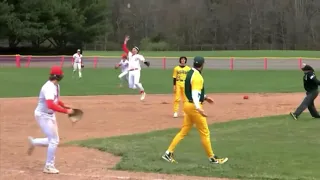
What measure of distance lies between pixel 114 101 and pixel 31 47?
49.3 meters

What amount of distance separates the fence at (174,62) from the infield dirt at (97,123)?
70.2 ft

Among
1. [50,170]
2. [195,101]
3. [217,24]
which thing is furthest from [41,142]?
[217,24]

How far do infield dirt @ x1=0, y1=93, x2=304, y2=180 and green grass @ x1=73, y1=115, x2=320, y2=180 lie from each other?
1.75ft

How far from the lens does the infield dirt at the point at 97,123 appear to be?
9.71 m

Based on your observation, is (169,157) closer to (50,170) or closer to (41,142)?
(50,170)

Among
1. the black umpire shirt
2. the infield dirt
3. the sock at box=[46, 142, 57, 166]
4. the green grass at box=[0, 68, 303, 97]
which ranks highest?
the black umpire shirt

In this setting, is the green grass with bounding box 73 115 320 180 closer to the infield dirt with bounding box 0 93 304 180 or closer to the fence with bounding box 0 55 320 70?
the infield dirt with bounding box 0 93 304 180

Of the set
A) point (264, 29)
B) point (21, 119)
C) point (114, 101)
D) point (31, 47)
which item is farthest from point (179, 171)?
point (264, 29)

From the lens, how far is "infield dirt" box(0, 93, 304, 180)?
971 cm

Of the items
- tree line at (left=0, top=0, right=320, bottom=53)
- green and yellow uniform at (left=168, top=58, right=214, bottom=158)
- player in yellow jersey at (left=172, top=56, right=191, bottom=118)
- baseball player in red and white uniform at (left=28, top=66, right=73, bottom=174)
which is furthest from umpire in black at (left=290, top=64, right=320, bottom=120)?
tree line at (left=0, top=0, right=320, bottom=53)

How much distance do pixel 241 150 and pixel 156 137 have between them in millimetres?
2726

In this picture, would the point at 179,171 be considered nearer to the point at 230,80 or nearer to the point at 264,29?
the point at 230,80

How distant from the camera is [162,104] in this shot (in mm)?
20906

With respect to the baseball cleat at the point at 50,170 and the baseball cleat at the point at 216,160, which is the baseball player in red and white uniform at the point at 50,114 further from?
the baseball cleat at the point at 216,160
